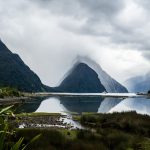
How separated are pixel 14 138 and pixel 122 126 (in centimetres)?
1485

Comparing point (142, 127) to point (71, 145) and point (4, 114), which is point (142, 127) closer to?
point (71, 145)

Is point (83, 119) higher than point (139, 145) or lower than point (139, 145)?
higher

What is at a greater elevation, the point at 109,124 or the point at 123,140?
the point at 109,124

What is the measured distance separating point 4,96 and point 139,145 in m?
115

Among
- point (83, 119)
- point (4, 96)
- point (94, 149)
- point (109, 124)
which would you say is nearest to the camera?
point (94, 149)

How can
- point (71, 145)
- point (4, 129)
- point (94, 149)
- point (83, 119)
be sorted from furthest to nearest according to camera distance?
point (83, 119)
point (71, 145)
point (94, 149)
point (4, 129)

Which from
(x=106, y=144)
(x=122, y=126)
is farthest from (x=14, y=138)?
(x=122, y=126)

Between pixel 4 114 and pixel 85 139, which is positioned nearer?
pixel 4 114

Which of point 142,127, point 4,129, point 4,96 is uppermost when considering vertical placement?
point 4,96

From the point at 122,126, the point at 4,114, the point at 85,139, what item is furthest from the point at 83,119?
the point at 4,114

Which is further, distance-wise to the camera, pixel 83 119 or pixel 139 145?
pixel 83 119

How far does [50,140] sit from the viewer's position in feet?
77.4

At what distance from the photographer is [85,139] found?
25609 millimetres

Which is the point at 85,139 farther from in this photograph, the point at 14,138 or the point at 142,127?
the point at 142,127
